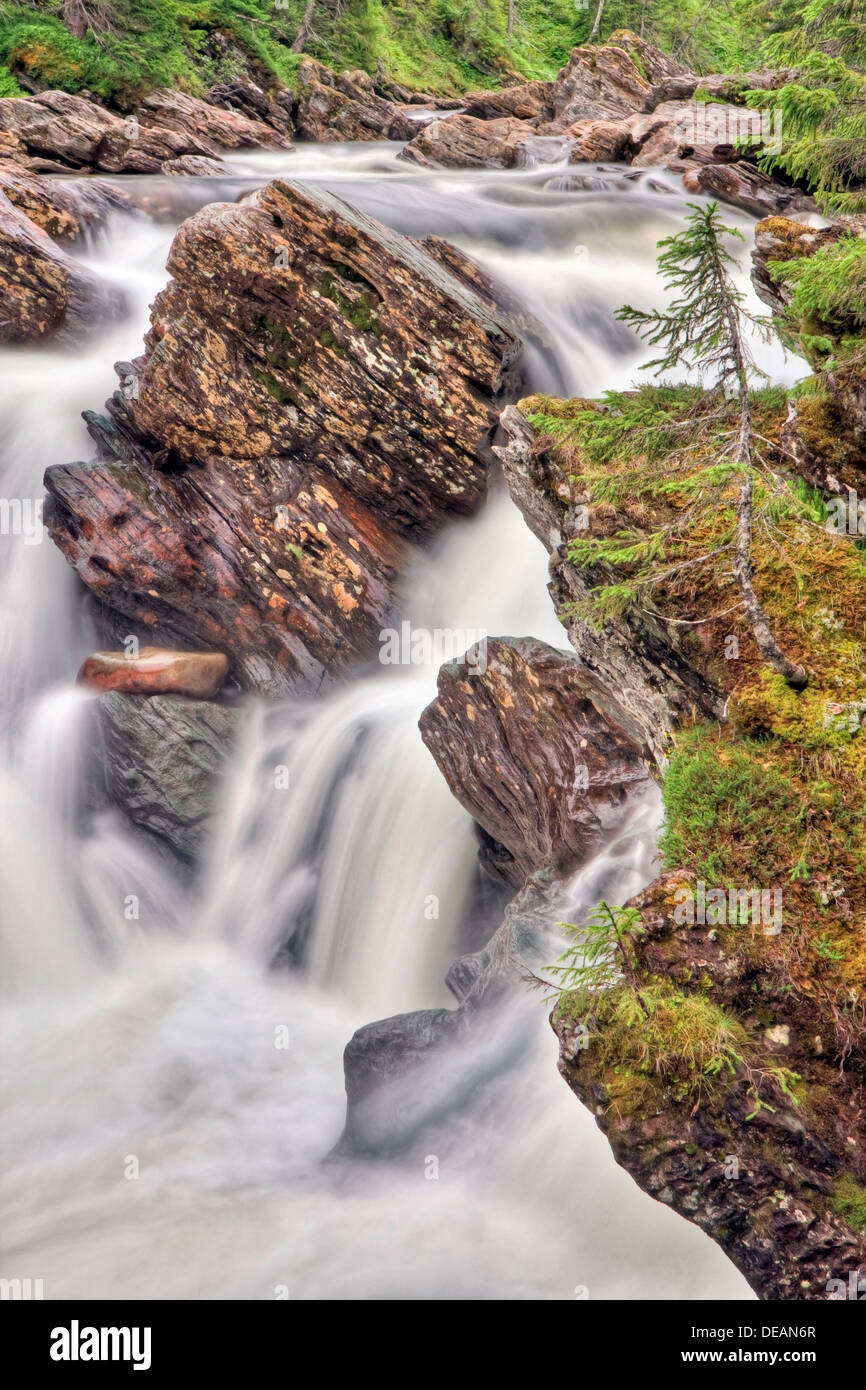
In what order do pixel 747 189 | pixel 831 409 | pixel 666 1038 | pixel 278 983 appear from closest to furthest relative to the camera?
1. pixel 666 1038
2. pixel 831 409
3. pixel 278 983
4. pixel 747 189

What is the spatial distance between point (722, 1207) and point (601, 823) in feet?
11.5

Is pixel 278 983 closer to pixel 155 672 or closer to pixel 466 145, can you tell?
pixel 155 672

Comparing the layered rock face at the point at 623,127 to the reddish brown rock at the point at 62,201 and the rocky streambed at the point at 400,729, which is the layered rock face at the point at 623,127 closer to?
the rocky streambed at the point at 400,729

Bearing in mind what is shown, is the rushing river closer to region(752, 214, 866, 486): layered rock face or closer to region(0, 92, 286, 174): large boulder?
region(752, 214, 866, 486): layered rock face

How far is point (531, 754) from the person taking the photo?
8.04 m

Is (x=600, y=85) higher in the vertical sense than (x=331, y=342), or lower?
higher

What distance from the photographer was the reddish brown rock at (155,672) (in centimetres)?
1188

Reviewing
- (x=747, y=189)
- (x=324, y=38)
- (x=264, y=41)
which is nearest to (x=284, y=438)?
(x=747, y=189)

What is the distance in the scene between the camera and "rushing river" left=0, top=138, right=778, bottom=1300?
21.9 feet

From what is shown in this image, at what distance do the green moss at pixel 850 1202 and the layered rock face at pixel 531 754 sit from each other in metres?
3.56

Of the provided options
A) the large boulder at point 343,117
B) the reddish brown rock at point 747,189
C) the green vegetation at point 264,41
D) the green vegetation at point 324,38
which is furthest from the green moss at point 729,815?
the large boulder at point 343,117

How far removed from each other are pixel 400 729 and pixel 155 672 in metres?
3.46

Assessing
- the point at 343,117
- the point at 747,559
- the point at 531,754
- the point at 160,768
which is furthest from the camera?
the point at 343,117

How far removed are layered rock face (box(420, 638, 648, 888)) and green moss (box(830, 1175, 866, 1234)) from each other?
3563mm
